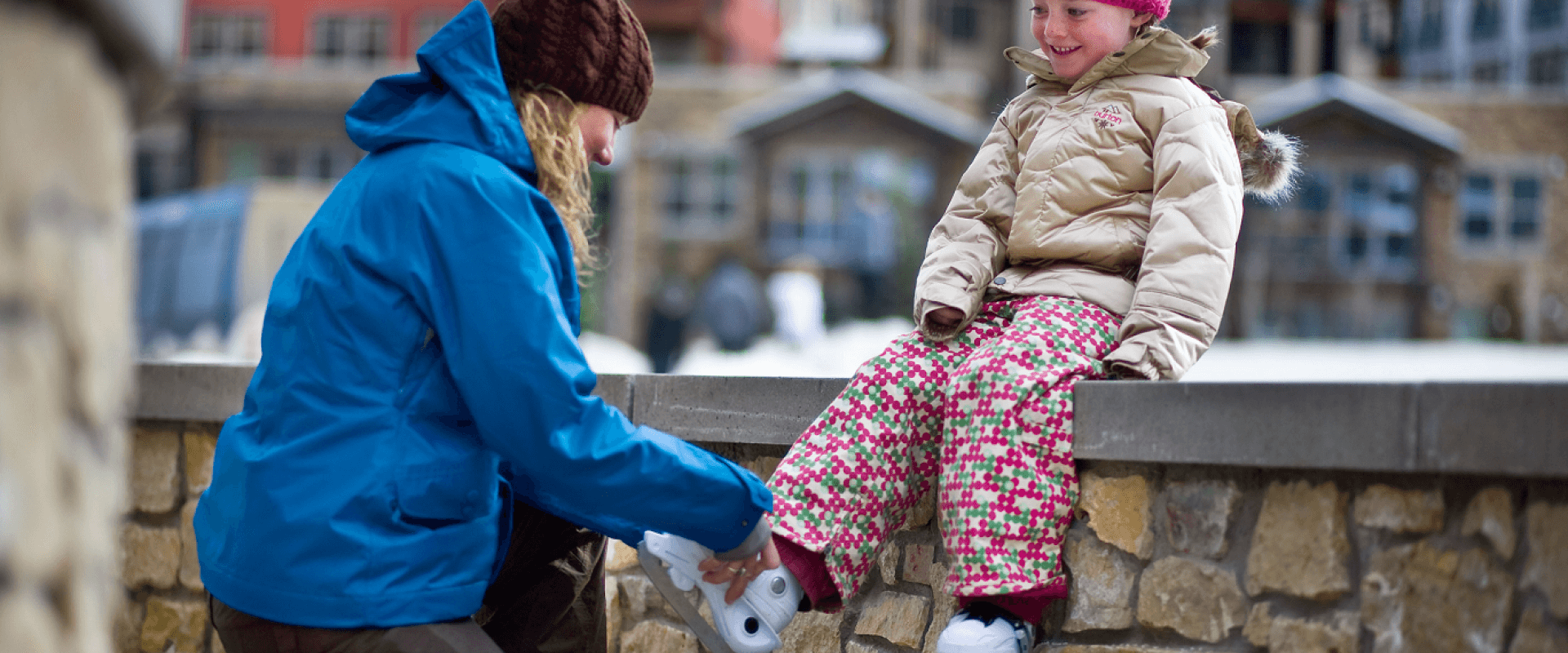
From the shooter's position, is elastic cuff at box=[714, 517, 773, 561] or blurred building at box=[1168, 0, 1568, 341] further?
blurred building at box=[1168, 0, 1568, 341]

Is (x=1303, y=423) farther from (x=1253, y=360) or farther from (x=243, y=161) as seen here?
(x=243, y=161)

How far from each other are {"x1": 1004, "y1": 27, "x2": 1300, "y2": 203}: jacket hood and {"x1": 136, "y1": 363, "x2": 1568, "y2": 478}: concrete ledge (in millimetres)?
745

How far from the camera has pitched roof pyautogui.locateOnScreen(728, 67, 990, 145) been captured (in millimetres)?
22500

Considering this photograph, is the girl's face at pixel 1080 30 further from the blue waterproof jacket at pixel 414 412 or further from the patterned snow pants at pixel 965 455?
the blue waterproof jacket at pixel 414 412

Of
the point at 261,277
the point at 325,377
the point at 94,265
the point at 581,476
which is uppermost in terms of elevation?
the point at 94,265

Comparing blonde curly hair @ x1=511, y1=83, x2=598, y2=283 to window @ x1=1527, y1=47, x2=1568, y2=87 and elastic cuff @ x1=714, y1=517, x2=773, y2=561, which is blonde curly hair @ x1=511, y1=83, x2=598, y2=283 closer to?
elastic cuff @ x1=714, y1=517, x2=773, y2=561

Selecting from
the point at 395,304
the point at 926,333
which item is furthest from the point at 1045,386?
the point at 395,304

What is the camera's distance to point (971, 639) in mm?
2098

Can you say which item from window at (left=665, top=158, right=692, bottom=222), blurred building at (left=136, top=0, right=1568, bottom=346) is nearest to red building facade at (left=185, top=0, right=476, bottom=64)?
blurred building at (left=136, top=0, right=1568, bottom=346)

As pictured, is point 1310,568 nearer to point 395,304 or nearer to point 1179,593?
point 1179,593

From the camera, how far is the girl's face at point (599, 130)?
2125 mm

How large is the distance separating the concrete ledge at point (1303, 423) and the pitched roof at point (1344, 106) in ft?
67.8

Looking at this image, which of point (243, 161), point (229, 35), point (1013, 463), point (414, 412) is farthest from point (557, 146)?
point (229, 35)

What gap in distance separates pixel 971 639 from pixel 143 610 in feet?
7.57
